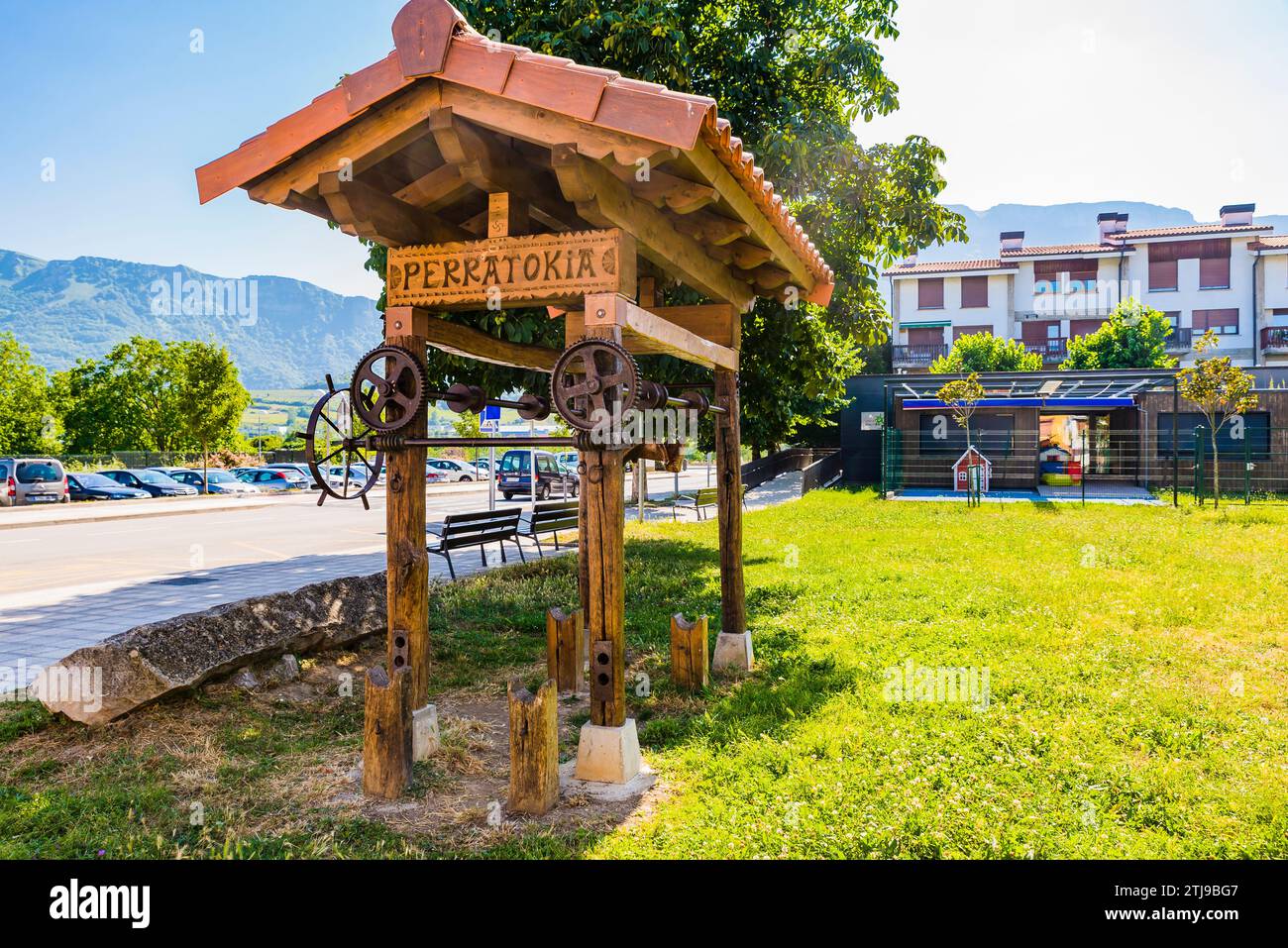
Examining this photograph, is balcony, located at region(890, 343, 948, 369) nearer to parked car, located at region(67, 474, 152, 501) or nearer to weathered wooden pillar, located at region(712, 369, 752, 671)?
parked car, located at region(67, 474, 152, 501)

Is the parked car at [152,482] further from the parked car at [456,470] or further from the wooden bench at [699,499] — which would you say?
the wooden bench at [699,499]

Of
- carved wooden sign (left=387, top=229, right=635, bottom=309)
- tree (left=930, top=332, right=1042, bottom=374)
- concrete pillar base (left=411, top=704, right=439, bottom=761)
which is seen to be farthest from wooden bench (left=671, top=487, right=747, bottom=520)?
tree (left=930, top=332, right=1042, bottom=374)

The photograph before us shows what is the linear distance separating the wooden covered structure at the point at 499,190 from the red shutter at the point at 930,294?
5027 cm

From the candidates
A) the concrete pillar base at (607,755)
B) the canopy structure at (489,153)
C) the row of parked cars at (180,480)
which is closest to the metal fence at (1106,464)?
the row of parked cars at (180,480)

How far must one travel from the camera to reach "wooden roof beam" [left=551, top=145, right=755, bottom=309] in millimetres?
4102

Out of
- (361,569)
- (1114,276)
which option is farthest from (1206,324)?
(361,569)

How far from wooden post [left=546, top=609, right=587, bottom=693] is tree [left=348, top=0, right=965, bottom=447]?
4.25m

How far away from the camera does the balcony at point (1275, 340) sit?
47.0 m

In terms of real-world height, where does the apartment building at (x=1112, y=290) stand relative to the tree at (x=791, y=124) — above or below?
above

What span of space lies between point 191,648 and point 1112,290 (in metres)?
55.6

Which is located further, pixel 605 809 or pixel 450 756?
pixel 450 756
